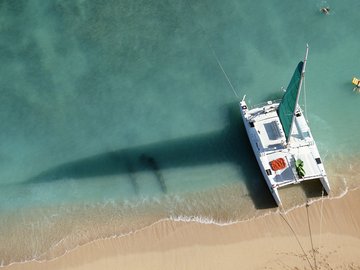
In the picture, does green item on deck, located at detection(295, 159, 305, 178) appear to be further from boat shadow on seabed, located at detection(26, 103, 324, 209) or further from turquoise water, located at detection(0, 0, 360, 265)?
boat shadow on seabed, located at detection(26, 103, 324, 209)

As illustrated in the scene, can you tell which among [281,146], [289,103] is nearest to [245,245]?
[281,146]

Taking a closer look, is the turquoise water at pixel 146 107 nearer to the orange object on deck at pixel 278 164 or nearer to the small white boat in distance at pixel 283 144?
the small white boat in distance at pixel 283 144

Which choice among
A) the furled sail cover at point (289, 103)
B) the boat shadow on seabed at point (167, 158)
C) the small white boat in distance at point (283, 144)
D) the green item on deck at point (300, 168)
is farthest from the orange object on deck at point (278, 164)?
the boat shadow on seabed at point (167, 158)

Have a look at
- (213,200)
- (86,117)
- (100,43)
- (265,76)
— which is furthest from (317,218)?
(100,43)

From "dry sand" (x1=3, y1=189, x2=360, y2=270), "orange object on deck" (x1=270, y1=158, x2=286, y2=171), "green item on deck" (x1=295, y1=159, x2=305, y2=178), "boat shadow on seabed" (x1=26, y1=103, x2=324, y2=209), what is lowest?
"dry sand" (x1=3, y1=189, x2=360, y2=270)

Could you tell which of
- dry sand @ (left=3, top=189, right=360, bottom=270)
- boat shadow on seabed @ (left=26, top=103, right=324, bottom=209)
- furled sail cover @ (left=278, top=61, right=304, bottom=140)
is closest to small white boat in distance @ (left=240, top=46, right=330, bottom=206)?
furled sail cover @ (left=278, top=61, right=304, bottom=140)

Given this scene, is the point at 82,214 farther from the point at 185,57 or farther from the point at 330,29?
the point at 330,29
